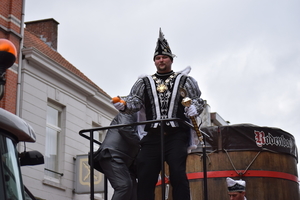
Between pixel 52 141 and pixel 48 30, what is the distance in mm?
6145

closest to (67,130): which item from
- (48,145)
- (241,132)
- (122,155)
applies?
(48,145)

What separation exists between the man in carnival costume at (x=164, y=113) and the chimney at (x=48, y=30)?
63.2 feet

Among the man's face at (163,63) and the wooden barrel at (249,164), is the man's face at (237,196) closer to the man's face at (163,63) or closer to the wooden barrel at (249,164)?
the wooden barrel at (249,164)

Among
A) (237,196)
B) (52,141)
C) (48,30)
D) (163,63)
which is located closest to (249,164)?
(237,196)

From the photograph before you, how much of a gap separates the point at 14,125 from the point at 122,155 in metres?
2.30

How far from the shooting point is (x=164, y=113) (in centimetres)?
611

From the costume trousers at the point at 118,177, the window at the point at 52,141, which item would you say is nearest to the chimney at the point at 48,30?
the window at the point at 52,141

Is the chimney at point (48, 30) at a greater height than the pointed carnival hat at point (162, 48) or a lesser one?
greater

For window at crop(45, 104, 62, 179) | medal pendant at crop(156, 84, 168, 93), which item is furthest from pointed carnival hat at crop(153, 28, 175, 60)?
window at crop(45, 104, 62, 179)

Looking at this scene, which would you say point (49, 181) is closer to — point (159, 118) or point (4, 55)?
Result: point (159, 118)

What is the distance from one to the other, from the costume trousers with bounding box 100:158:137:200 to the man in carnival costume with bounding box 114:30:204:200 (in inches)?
8.0

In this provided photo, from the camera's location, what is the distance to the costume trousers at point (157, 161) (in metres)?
5.85

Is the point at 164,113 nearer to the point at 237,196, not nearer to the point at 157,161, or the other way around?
the point at 157,161

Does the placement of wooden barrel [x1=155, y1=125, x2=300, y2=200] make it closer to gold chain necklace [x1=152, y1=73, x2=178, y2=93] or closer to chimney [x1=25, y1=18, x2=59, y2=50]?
gold chain necklace [x1=152, y1=73, x2=178, y2=93]
